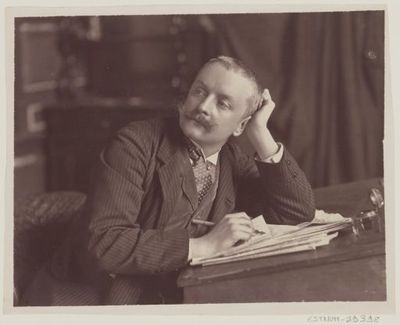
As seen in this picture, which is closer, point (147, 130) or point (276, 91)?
point (147, 130)

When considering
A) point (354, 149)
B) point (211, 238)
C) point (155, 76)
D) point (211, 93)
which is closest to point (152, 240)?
point (211, 238)

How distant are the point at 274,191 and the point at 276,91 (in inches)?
6.1

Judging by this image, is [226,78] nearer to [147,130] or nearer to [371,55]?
[147,130]

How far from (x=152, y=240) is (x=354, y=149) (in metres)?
0.33

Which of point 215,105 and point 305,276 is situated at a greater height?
point 215,105

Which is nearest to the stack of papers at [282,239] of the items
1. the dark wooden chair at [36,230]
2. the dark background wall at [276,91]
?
the dark background wall at [276,91]

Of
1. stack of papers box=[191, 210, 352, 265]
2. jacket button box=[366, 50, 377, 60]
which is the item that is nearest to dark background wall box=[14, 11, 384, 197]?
jacket button box=[366, 50, 377, 60]

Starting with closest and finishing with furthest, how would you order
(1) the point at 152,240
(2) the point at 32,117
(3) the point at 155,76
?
(1) the point at 152,240, (2) the point at 32,117, (3) the point at 155,76

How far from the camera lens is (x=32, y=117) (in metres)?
0.97

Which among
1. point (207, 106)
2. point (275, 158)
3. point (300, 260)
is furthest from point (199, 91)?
point (300, 260)

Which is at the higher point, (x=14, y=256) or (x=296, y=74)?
(x=296, y=74)

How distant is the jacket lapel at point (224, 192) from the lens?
2.35ft

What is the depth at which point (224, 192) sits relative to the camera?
73 centimetres

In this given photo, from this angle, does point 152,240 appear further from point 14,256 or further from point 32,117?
point 32,117
